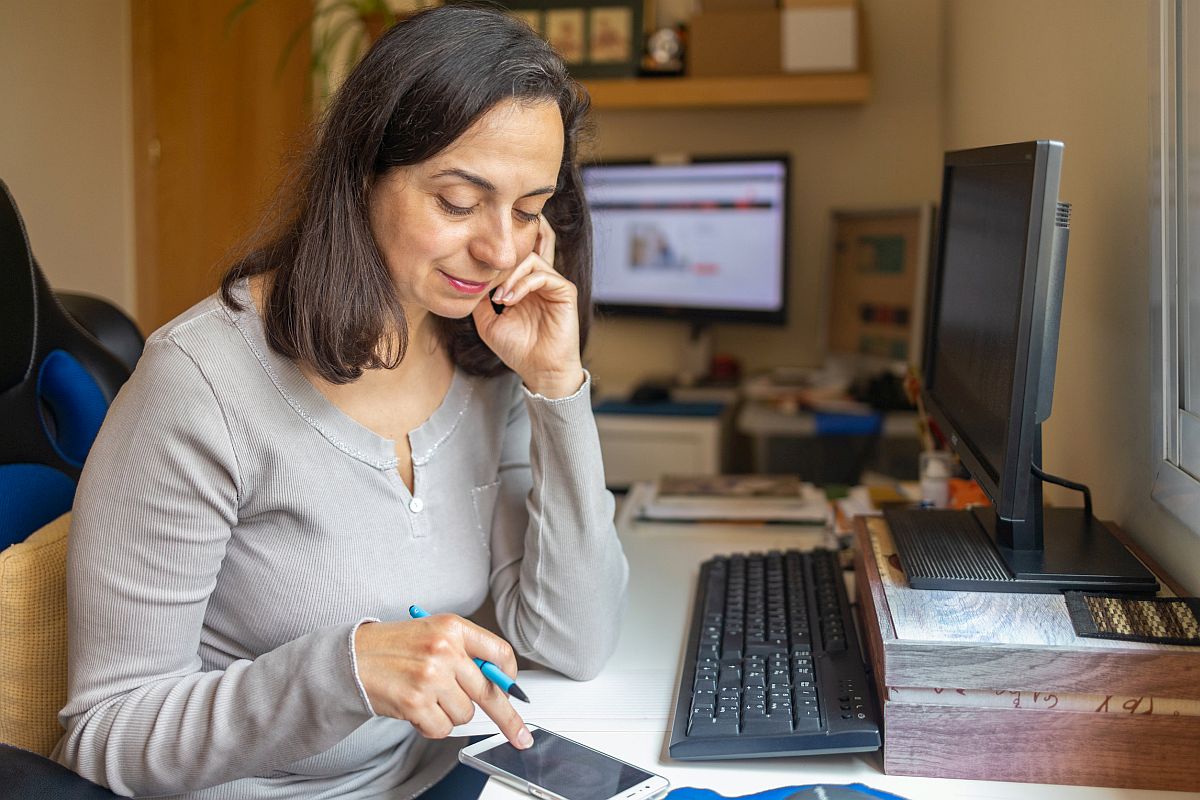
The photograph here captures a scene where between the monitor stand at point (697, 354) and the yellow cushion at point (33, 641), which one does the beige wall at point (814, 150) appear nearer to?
the monitor stand at point (697, 354)

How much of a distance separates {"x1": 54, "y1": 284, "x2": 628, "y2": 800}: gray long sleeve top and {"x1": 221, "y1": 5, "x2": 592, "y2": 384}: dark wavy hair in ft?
0.18

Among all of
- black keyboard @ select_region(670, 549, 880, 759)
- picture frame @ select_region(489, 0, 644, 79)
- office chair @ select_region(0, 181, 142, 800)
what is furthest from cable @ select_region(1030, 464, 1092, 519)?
picture frame @ select_region(489, 0, 644, 79)

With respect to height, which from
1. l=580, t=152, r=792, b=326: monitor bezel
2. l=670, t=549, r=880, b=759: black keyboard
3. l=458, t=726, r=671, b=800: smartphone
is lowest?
l=458, t=726, r=671, b=800: smartphone

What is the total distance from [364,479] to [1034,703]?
64 centimetres

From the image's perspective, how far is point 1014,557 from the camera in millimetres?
1019

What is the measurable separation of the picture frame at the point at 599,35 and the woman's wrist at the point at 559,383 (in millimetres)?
1887

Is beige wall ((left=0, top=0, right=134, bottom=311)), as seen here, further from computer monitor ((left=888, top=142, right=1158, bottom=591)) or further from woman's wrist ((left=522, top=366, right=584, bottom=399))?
computer monitor ((left=888, top=142, right=1158, bottom=591))

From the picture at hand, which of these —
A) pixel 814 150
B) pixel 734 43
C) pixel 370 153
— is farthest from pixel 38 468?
pixel 814 150

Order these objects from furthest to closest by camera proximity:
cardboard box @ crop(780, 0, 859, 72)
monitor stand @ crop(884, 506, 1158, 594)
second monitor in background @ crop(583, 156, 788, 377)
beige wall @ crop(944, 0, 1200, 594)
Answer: second monitor in background @ crop(583, 156, 788, 377), cardboard box @ crop(780, 0, 859, 72), beige wall @ crop(944, 0, 1200, 594), monitor stand @ crop(884, 506, 1158, 594)

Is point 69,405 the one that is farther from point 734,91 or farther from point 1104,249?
point 734,91

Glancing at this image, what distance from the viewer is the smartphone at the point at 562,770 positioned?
0.87 m

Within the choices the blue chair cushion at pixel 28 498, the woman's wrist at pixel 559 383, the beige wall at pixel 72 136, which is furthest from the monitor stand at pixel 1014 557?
the beige wall at pixel 72 136

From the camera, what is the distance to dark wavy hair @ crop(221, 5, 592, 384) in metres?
1.02

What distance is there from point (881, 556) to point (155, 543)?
0.68m
